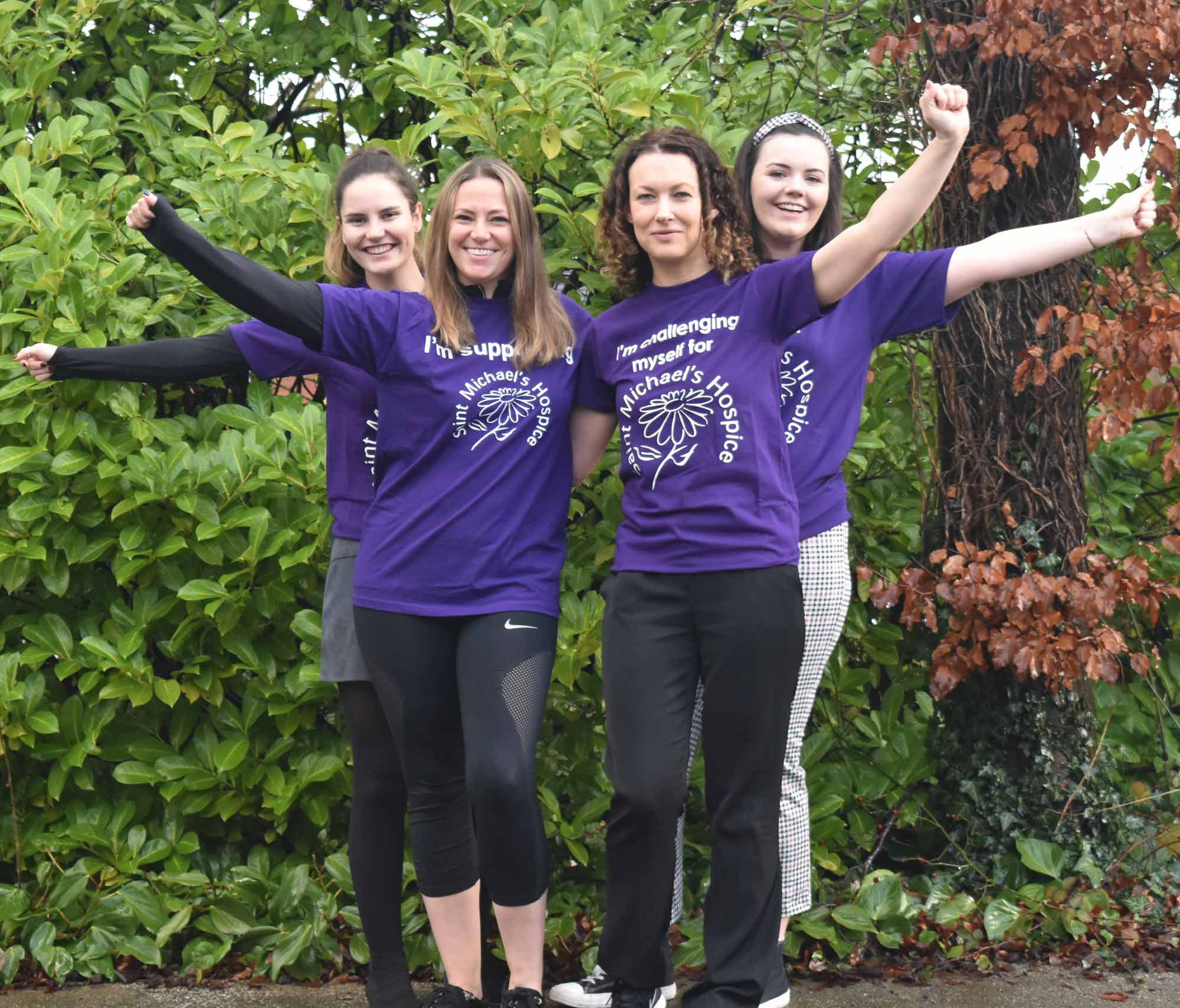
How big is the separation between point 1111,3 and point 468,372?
1950mm

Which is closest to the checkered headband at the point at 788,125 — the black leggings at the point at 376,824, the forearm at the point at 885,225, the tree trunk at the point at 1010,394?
the forearm at the point at 885,225

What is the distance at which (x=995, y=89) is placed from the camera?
3789mm

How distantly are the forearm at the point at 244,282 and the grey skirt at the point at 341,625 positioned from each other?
1.70 feet

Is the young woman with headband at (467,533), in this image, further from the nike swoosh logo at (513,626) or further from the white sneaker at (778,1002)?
the white sneaker at (778,1002)

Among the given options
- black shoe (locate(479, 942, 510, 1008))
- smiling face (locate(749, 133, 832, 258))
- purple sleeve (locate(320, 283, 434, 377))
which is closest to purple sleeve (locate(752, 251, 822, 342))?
smiling face (locate(749, 133, 832, 258))

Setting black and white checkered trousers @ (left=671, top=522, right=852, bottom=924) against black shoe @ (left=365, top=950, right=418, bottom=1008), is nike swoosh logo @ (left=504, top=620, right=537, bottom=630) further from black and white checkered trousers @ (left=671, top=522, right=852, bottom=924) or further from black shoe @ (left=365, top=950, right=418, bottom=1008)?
black shoe @ (left=365, top=950, right=418, bottom=1008)

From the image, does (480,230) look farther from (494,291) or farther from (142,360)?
(142,360)

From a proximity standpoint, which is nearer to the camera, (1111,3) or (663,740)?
(663,740)

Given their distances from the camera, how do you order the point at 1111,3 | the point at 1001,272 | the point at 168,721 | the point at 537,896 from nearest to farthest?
1. the point at 1001,272
2. the point at 537,896
3. the point at 1111,3
4. the point at 168,721


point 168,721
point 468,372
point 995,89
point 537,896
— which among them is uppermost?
point 995,89

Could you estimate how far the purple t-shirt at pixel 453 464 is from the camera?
9.52ft

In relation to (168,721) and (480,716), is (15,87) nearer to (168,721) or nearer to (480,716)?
(168,721)

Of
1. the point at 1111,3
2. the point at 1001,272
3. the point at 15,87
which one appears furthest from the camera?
the point at 15,87

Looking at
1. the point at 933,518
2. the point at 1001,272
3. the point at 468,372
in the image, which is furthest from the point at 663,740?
Answer: the point at 933,518
